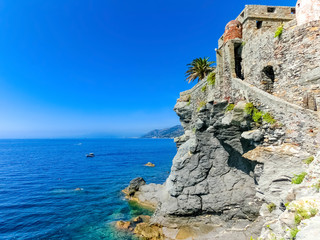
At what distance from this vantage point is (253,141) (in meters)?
12.7

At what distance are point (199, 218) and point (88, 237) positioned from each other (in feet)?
40.1

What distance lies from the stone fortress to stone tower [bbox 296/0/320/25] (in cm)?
6

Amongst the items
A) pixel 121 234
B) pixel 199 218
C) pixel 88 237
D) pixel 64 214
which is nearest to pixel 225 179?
pixel 199 218

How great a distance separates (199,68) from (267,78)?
15.6 meters

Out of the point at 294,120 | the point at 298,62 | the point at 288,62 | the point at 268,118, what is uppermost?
the point at 288,62

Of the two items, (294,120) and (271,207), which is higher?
(294,120)

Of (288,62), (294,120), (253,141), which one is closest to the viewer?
(294,120)

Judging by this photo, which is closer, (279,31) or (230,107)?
(279,31)

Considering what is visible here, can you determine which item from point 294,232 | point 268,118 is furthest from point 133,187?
point 294,232

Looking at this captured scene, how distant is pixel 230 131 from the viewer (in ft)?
53.2

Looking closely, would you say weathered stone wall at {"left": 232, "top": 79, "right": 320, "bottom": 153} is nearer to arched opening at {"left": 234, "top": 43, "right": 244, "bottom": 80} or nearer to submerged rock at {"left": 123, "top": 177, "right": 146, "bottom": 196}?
arched opening at {"left": 234, "top": 43, "right": 244, "bottom": 80}

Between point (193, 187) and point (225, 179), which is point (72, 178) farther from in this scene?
point (225, 179)

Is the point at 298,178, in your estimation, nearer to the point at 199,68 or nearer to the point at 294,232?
the point at 294,232

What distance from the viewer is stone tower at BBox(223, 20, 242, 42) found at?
1762cm
